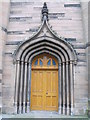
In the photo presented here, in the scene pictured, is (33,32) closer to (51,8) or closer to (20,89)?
(51,8)

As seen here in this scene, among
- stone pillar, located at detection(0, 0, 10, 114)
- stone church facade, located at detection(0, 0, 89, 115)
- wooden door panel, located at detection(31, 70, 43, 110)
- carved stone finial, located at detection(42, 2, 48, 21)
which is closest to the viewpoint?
stone church facade, located at detection(0, 0, 89, 115)

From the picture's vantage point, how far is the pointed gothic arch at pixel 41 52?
20.1 feet

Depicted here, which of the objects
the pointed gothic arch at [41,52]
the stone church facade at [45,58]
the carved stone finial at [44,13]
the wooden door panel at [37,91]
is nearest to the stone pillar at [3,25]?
the stone church facade at [45,58]

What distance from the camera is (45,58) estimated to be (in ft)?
22.4

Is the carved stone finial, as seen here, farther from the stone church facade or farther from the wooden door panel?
the wooden door panel

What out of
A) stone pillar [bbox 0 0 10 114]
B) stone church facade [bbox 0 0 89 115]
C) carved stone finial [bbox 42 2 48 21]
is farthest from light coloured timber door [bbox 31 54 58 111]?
carved stone finial [bbox 42 2 48 21]

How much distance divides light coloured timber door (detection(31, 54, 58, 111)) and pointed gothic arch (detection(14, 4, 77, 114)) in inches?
10.6

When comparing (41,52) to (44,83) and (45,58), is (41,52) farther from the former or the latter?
(44,83)

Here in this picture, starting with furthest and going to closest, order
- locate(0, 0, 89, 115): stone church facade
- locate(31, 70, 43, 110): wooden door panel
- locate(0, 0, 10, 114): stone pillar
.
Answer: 1. locate(31, 70, 43, 110): wooden door panel
2. locate(0, 0, 10, 114): stone pillar
3. locate(0, 0, 89, 115): stone church facade

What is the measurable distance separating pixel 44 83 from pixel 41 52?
1.28 metres

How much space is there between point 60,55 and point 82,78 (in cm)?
125

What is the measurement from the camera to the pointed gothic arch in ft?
20.1

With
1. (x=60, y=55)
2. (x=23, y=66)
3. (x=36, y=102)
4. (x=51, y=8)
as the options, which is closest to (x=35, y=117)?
(x=36, y=102)

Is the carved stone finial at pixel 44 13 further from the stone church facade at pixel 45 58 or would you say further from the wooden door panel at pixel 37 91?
the wooden door panel at pixel 37 91
